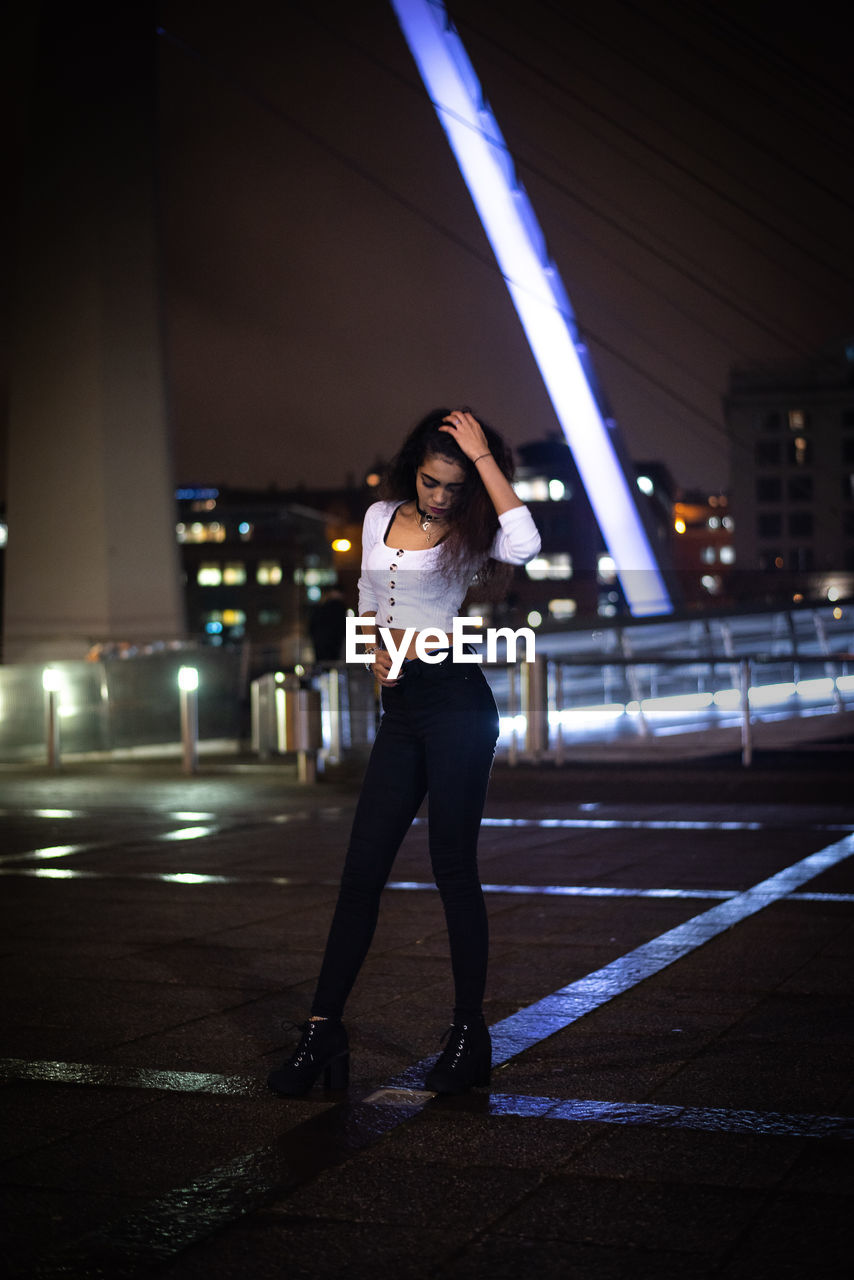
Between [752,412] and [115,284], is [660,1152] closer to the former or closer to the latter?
[115,284]

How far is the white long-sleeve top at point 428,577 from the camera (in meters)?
4.17

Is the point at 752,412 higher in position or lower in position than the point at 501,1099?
higher

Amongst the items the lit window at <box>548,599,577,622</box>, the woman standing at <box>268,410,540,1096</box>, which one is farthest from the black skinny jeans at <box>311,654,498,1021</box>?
the lit window at <box>548,599,577,622</box>

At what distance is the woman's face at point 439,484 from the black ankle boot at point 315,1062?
141cm

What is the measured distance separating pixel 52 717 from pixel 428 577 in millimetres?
13818

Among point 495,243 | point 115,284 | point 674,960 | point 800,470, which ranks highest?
point 800,470

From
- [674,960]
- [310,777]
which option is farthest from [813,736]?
[674,960]

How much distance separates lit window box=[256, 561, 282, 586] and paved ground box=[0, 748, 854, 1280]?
417 feet

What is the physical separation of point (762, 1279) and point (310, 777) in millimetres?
12477

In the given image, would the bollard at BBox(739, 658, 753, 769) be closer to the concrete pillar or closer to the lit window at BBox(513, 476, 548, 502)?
the concrete pillar

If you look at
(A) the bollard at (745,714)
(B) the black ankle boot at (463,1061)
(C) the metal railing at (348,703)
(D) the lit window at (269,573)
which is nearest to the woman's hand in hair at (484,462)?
(B) the black ankle boot at (463,1061)

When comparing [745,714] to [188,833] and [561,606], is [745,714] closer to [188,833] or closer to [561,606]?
[188,833]

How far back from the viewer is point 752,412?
395ft

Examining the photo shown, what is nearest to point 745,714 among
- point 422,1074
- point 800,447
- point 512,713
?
point 512,713
